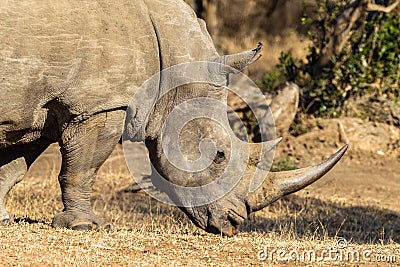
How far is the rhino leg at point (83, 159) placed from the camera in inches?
268

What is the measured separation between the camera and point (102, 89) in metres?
6.64

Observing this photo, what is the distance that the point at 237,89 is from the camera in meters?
13.0

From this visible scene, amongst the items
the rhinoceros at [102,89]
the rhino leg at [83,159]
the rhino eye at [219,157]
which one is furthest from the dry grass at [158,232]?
the rhino eye at [219,157]

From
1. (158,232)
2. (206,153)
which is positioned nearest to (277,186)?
(206,153)

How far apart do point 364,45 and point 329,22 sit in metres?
0.66

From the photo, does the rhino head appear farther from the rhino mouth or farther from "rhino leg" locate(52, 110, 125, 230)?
"rhino leg" locate(52, 110, 125, 230)

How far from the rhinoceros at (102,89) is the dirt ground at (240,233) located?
0.37m

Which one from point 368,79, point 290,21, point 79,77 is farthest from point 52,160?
point 290,21

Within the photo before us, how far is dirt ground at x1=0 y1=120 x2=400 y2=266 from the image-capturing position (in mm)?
5945

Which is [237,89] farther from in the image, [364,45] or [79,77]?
[79,77]
